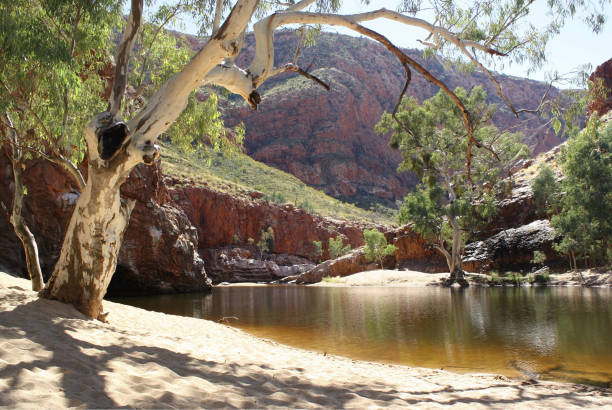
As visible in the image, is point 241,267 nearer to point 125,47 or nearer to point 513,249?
point 513,249

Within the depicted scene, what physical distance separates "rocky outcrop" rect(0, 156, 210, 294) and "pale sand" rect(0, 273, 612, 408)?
46.7 ft

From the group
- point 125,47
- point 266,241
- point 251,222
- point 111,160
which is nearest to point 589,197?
point 125,47

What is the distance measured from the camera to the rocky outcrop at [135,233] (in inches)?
664

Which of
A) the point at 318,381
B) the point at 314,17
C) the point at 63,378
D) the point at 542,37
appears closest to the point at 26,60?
the point at 314,17

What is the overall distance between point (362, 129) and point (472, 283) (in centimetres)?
6907

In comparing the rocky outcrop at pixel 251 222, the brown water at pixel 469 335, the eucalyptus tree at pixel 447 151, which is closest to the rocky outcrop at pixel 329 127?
the rocky outcrop at pixel 251 222

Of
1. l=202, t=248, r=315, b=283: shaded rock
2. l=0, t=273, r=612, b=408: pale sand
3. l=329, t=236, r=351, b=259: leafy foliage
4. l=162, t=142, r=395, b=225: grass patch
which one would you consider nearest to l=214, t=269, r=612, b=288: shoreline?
l=202, t=248, r=315, b=283: shaded rock

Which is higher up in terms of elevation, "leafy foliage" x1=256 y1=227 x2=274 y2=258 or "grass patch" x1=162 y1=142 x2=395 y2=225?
"grass patch" x1=162 y1=142 x2=395 y2=225

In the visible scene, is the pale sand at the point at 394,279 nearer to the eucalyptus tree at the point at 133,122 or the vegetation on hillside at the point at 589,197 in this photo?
the vegetation on hillside at the point at 589,197

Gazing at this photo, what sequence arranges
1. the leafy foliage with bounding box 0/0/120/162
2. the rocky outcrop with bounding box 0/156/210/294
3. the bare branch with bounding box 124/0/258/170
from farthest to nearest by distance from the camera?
the rocky outcrop with bounding box 0/156/210/294
the leafy foliage with bounding box 0/0/120/162
the bare branch with bounding box 124/0/258/170

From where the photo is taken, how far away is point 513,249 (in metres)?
29.0

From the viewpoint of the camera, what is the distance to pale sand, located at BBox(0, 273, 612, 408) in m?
2.39

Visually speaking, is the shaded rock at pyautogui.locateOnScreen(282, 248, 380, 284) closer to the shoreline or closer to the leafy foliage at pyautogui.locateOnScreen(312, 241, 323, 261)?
the shoreline

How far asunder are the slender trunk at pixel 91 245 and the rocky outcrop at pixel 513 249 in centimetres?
2890
